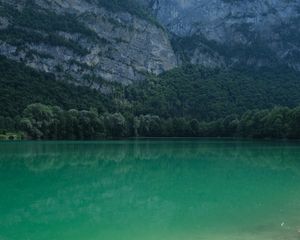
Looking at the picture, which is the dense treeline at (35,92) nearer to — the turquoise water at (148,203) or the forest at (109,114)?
the forest at (109,114)

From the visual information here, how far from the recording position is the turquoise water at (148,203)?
53.7ft

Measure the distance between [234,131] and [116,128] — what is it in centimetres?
3231

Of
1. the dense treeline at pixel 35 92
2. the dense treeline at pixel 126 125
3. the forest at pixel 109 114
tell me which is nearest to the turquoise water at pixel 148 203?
the dense treeline at pixel 126 125

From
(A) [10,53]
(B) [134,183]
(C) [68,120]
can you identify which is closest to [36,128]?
(C) [68,120]

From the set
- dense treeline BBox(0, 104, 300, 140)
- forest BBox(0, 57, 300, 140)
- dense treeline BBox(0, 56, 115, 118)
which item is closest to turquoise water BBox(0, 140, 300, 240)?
dense treeline BBox(0, 104, 300, 140)

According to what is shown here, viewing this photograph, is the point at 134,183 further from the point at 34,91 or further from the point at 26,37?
the point at 26,37

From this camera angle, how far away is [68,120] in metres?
118

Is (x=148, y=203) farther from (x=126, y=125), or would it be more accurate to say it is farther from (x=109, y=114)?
(x=126, y=125)

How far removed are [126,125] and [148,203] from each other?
121 metres

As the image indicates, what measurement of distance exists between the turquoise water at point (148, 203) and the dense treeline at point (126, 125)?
244 feet

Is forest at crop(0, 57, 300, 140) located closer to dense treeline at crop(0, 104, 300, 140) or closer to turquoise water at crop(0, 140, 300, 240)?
dense treeline at crop(0, 104, 300, 140)

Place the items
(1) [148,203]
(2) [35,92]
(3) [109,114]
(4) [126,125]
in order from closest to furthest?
(1) [148,203] < (3) [109,114] < (4) [126,125] < (2) [35,92]

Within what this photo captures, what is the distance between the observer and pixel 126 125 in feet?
470

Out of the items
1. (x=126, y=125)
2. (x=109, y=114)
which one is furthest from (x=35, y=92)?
(x=126, y=125)
